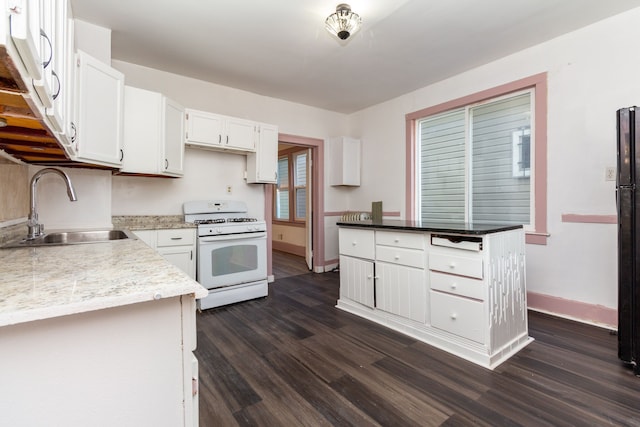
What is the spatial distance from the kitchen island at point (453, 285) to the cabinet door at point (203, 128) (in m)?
1.90

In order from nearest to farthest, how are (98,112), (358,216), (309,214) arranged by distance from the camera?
(98,112) < (358,216) < (309,214)

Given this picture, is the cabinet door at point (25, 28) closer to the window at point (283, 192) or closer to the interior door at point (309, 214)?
the interior door at point (309, 214)

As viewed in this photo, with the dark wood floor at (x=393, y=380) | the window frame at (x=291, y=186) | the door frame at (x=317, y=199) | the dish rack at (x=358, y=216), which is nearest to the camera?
the dark wood floor at (x=393, y=380)

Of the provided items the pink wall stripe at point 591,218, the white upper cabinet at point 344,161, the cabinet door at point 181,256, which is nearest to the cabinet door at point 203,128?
the cabinet door at point 181,256

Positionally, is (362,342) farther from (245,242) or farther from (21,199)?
(21,199)

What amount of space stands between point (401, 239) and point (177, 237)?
83.7 inches

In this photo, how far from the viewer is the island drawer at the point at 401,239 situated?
229 centimetres

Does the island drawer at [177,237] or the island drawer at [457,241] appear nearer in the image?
the island drawer at [457,241]

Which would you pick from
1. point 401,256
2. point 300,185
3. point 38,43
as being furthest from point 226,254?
point 300,185

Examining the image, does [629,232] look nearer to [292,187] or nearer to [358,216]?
[358,216]

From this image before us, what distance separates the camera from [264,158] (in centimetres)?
368

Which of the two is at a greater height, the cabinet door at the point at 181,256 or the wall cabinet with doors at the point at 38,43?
the wall cabinet with doors at the point at 38,43

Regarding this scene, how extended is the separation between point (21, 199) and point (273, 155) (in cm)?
234

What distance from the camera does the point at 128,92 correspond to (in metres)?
2.60
